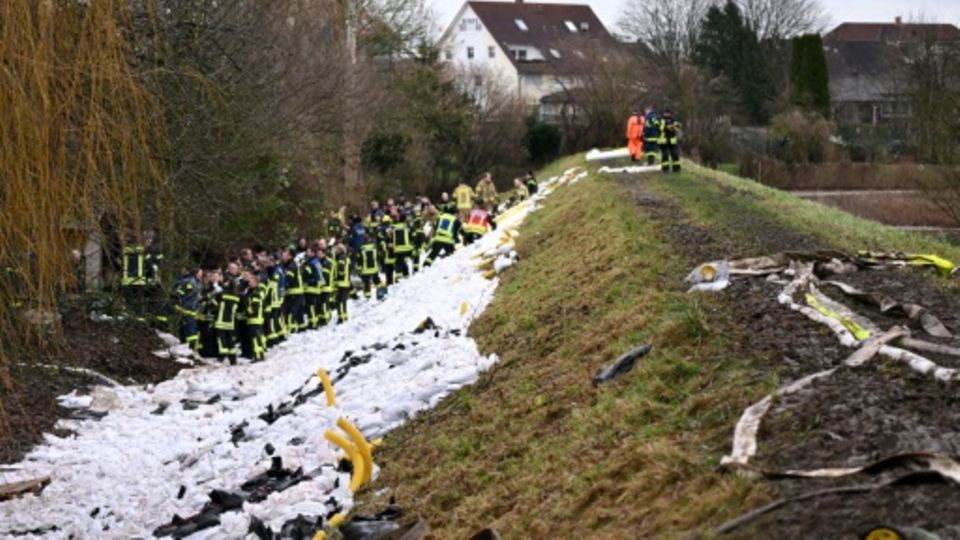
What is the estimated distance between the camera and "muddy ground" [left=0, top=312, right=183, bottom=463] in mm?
17438

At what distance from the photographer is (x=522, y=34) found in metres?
97.3

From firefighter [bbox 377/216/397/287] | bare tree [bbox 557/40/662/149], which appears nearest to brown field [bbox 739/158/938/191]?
bare tree [bbox 557/40/662/149]

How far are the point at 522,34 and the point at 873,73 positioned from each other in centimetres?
2466

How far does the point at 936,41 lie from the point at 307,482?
4720cm

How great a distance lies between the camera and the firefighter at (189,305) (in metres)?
26.4

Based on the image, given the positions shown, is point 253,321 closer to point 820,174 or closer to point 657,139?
point 657,139

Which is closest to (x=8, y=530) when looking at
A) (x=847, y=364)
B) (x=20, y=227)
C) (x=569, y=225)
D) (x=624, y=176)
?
(x=20, y=227)

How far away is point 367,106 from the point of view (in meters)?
45.8

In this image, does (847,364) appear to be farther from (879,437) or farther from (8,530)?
(8,530)

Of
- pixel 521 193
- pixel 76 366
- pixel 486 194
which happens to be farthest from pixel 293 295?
pixel 486 194

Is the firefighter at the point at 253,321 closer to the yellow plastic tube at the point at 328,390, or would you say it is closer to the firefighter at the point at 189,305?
the firefighter at the point at 189,305

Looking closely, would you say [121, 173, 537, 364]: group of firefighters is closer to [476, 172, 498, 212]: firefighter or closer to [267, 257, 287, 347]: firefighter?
[267, 257, 287, 347]: firefighter

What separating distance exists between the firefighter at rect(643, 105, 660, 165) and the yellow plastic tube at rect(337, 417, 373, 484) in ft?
69.7

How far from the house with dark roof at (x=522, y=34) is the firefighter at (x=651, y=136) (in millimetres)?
48376
